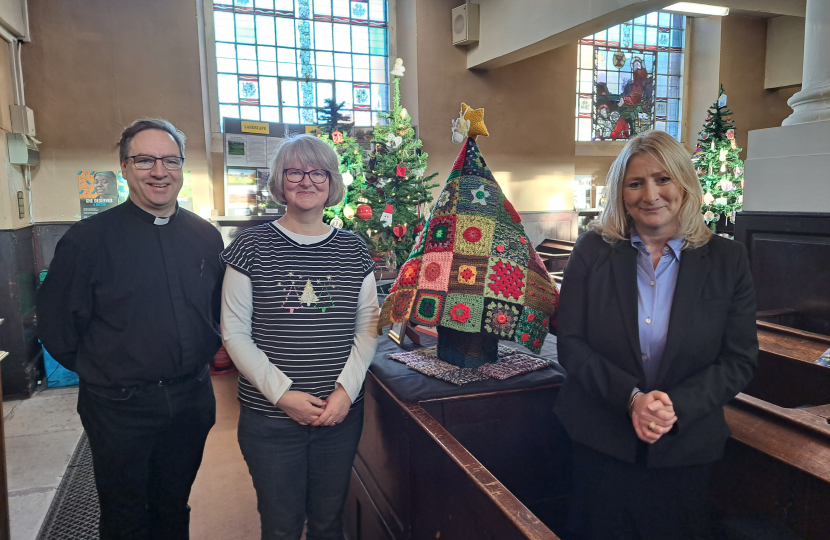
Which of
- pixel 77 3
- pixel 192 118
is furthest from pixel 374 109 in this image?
pixel 77 3

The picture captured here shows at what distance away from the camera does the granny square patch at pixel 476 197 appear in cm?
140

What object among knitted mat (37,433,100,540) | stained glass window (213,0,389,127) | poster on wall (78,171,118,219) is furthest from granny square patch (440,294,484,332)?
stained glass window (213,0,389,127)

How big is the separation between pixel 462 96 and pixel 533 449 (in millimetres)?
5243

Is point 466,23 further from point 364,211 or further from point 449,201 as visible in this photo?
point 449,201

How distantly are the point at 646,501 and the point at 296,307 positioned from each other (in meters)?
0.96

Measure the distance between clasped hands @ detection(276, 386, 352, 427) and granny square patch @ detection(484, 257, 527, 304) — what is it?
0.47 m

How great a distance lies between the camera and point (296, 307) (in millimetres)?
1323

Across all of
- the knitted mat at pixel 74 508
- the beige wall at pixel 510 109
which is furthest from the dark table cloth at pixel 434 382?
the beige wall at pixel 510 109

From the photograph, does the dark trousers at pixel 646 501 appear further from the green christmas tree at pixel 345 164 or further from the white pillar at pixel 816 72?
the green christmas tree at pixel 345 164

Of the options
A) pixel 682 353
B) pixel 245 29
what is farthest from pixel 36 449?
pixel 245 29

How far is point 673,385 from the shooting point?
1.15m

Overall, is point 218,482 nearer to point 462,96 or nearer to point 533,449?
point 533,449

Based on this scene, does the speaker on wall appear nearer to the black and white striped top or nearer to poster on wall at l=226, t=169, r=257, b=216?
poster on wall at l=226, t=169, r=257, b=216

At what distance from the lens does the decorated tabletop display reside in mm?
1364
